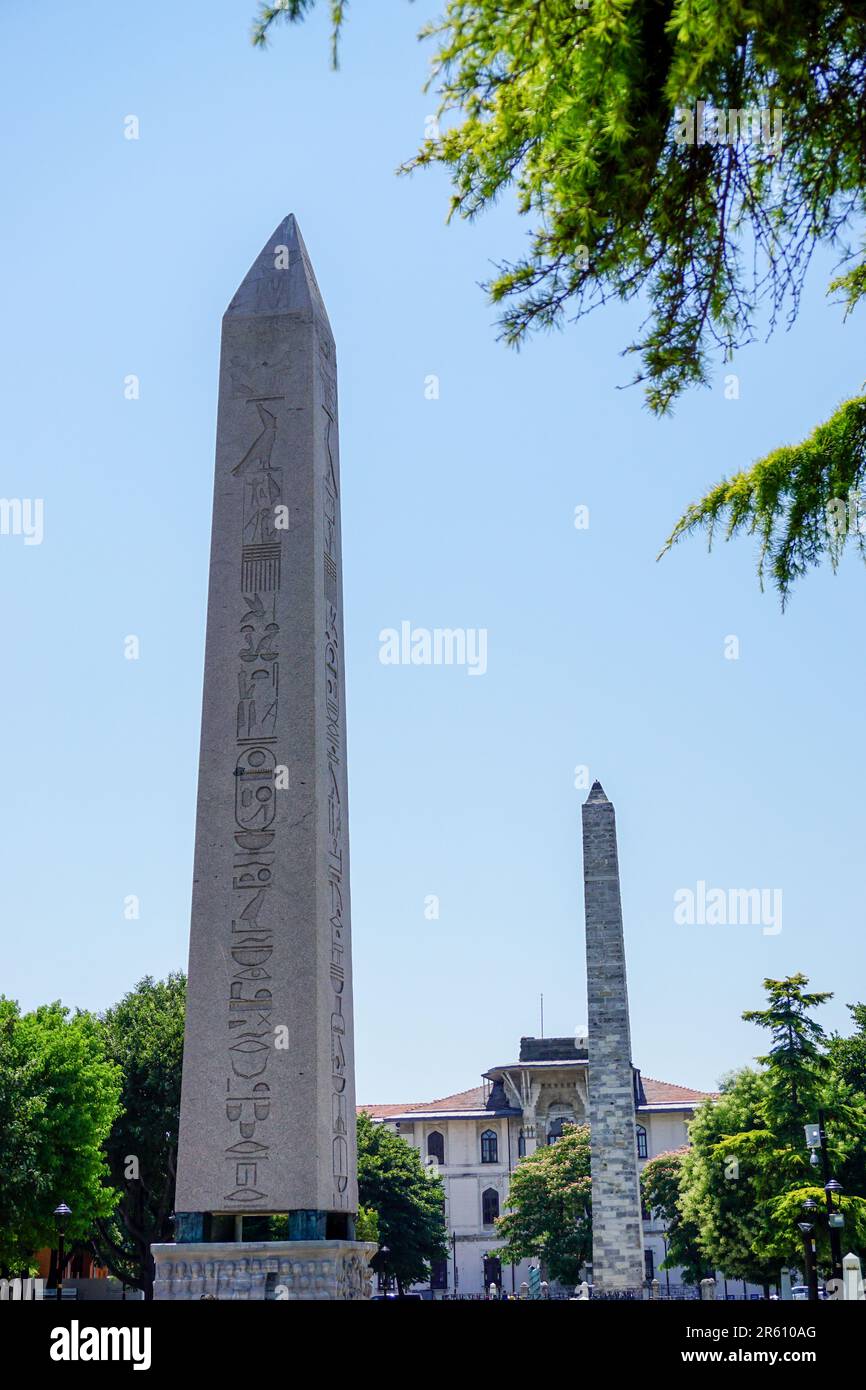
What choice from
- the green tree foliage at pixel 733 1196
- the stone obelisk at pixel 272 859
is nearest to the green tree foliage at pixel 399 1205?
the green tree foliage at pixel 733 1196

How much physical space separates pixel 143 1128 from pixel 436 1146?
39.0m

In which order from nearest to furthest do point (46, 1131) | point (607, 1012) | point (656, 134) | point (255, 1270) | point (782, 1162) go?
1. point (656, 134)
2. point (255, 1270)
3. point (46, 1131)
4. point (607, 1012)
5. point (782, 1162)

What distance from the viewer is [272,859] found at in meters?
12.4

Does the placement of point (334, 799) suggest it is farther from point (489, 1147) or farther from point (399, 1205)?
point (489, 1147)

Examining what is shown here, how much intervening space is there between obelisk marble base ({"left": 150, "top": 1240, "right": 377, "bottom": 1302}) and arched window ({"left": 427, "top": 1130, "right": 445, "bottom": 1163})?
6768 cm

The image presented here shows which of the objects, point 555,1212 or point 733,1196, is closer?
point 733,1196

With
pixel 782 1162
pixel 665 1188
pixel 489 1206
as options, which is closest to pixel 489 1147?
pixel 489 1206

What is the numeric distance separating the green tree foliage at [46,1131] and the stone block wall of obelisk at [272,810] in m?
22.1

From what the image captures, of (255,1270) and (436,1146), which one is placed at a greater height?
(436,1146)

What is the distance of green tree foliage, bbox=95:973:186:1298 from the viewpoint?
41.2 m

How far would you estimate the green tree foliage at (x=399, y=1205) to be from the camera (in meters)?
55.7

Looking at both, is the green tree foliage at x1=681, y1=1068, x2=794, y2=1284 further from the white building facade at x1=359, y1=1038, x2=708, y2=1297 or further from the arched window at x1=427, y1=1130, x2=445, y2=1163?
the arched window at x1=427, y1=1130, x2=445, y2=1163

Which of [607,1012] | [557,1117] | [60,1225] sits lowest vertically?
[60,1225]

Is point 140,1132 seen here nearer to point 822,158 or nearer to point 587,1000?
point 587,1000
